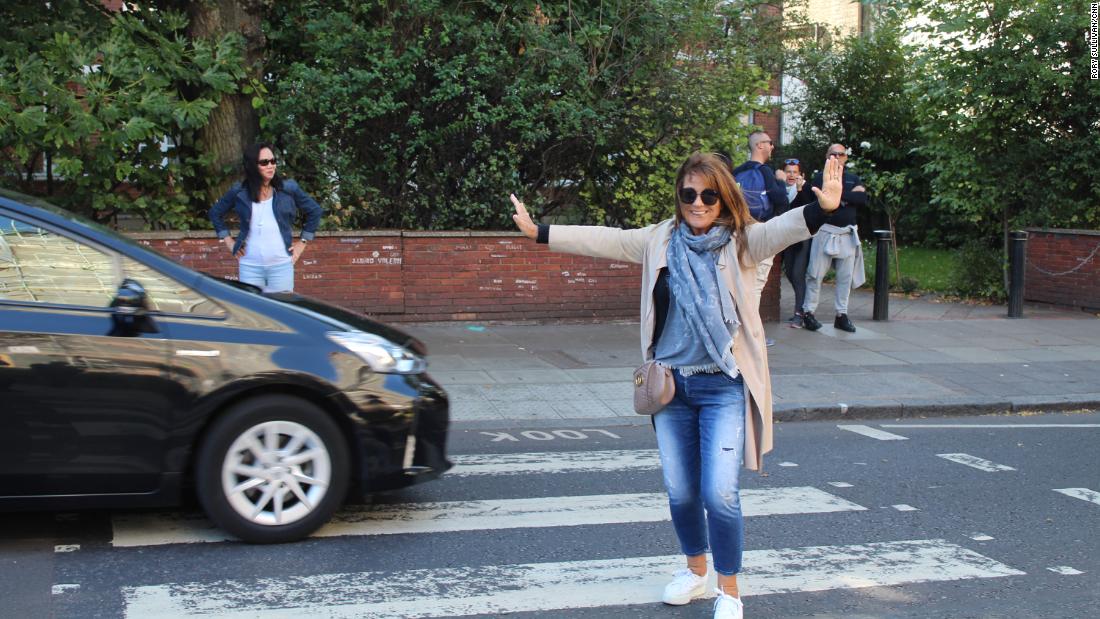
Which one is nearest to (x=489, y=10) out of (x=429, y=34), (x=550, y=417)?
(x=429, y=34)

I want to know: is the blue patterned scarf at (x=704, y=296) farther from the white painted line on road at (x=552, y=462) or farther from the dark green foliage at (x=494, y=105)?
the dark green foliage at (x=494, y=105)

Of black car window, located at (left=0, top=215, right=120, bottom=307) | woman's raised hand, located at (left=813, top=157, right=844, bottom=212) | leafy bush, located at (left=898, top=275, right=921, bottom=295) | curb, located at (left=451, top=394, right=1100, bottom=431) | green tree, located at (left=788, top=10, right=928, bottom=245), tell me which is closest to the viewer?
woman's raised hand, located at (left=813, top=157, right=844, bottom=212)

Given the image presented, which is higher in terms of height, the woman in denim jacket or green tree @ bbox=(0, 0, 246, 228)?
green tree @ bbox=(0, 0, 246, 228)

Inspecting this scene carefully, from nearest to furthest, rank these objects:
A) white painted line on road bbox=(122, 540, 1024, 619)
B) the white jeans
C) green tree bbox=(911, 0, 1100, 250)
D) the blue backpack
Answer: white painted line on road bbox=(122, 540, 1024, 619)
the white jeans
the blue backpack
green tree bbox=(911, 0, 1100, 250)

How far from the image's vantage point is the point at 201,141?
477 inches

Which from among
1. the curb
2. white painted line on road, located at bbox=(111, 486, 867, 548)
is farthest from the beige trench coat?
the curb

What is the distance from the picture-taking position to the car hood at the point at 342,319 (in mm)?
5520

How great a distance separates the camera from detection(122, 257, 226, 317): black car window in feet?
17.0

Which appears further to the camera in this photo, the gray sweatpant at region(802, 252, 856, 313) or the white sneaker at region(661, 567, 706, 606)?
the gray sweatpant at region(802, 252, 856, 313)

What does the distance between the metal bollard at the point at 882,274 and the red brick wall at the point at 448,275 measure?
151 centimetres

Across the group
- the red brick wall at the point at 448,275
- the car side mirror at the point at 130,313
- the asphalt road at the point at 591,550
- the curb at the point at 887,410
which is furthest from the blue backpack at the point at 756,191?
the car side mirror at the point at 130,313

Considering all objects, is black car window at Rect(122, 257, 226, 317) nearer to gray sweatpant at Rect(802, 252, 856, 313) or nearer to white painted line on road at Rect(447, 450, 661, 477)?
white painted line on road at Rect(447, 450, 661, 477)

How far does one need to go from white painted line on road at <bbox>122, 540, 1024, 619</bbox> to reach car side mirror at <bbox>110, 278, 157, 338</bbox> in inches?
45.1

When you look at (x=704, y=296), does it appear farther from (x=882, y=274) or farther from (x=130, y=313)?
(x=882, y=274)
